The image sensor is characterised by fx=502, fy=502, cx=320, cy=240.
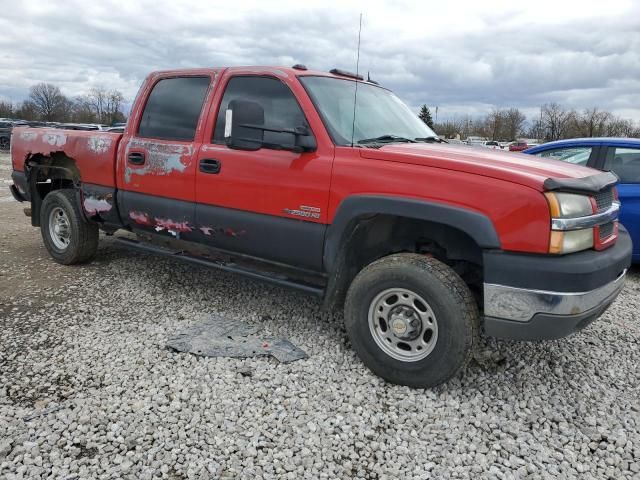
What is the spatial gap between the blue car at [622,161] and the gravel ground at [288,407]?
1.65 m

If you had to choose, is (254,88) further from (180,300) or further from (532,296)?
(532,296)

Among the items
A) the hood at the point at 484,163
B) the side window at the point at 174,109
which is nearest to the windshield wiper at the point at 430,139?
the hood at the point at 484,163

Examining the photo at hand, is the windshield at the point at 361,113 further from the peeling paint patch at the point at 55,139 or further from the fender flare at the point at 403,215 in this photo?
the peeling paint patch at the point at 55,139

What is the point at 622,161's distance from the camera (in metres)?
5.77

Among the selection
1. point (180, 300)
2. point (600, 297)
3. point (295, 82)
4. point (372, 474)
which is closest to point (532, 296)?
point (600, 297)

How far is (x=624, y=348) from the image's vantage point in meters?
3.95

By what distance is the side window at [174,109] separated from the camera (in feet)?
13.9

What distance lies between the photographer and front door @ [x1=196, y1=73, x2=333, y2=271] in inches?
137

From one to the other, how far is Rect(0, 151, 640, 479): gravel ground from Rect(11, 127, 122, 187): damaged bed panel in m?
1.32

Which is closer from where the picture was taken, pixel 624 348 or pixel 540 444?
pixel 540 444

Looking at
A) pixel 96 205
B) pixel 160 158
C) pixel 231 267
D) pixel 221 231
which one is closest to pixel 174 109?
pixel 160 158

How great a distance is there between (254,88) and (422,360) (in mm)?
2403

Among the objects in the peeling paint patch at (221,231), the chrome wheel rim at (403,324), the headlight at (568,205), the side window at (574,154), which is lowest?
the chrome wheel rim at (403,324)

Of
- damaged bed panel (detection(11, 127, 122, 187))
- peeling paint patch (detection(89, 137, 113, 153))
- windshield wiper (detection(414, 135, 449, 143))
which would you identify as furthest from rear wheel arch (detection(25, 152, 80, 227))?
windshield wiper (detection(414, 135, 449, 143))
